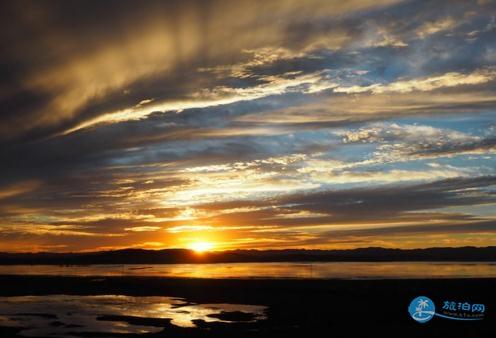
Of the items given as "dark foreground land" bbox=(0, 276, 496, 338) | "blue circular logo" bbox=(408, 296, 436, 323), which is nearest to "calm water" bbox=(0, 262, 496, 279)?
"dark foreground land" bbox=(0, 276, 496, 338)

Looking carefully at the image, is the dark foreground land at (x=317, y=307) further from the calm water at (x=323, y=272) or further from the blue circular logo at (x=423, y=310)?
the calm water at (x=323, y=272)

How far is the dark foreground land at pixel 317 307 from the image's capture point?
89.4ft

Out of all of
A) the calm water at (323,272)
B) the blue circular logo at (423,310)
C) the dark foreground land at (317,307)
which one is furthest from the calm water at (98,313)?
the calm water at (323,272)

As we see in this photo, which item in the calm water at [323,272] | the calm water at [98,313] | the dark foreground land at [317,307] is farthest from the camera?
the calm water at [323,272]

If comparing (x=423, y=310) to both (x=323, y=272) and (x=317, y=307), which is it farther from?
(x=323, y=272)

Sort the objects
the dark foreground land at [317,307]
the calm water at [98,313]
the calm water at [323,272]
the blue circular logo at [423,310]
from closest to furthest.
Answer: the blue circular logo at [423,310] → the dark foreground land at [317,307] → the calm water at [98,313] → the calm water at [323,272]

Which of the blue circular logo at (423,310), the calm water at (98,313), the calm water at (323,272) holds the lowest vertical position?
the calm water at (98,313)

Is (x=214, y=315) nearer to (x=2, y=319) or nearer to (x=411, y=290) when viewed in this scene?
(x=2, y=319)

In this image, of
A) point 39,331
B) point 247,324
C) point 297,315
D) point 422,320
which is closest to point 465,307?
point 422,320

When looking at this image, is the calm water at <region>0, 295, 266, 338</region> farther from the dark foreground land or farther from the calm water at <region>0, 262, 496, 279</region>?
the calm water at <region>0, 262, 496, 279</region>

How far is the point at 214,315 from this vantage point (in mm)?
34562

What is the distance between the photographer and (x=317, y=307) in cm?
3675

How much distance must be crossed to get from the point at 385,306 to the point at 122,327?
729 inches

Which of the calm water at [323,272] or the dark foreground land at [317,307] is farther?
the calm water at [323,272]
